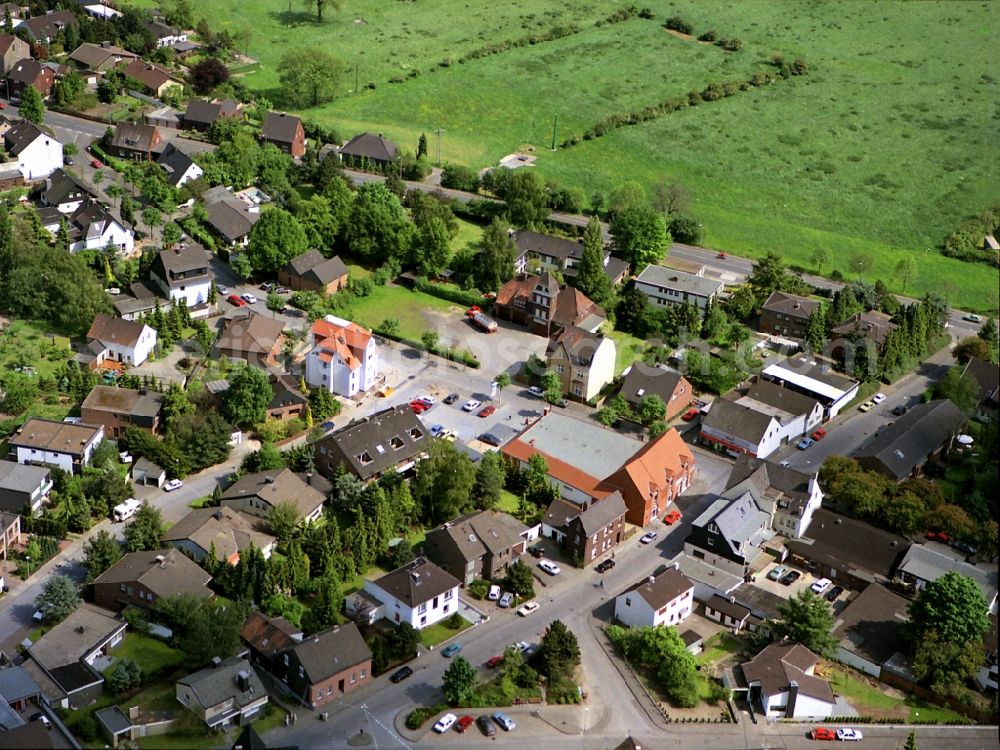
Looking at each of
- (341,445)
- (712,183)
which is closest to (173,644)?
(341,445)

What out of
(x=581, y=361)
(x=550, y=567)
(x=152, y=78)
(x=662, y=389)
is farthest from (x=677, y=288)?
(x=152, y=78)

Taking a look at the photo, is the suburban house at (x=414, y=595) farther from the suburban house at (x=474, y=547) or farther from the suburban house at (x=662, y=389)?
the suburban house at (x=662, y=389)

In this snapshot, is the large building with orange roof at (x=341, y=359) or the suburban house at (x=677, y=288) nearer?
the large building with orange roof at (x=341, y=359)

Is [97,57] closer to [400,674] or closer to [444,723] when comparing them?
[400,674]

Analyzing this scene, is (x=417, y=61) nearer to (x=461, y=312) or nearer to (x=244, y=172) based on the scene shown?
(x=244, y=172)

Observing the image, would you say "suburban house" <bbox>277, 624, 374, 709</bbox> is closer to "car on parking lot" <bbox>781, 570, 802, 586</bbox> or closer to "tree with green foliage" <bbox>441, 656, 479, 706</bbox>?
"tree with green foliage" <bbox>441, 656, 479, 706</bbox>

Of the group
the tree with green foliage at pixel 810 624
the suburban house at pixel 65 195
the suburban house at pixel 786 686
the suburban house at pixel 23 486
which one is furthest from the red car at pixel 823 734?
the suburban house at pixel 65 195
